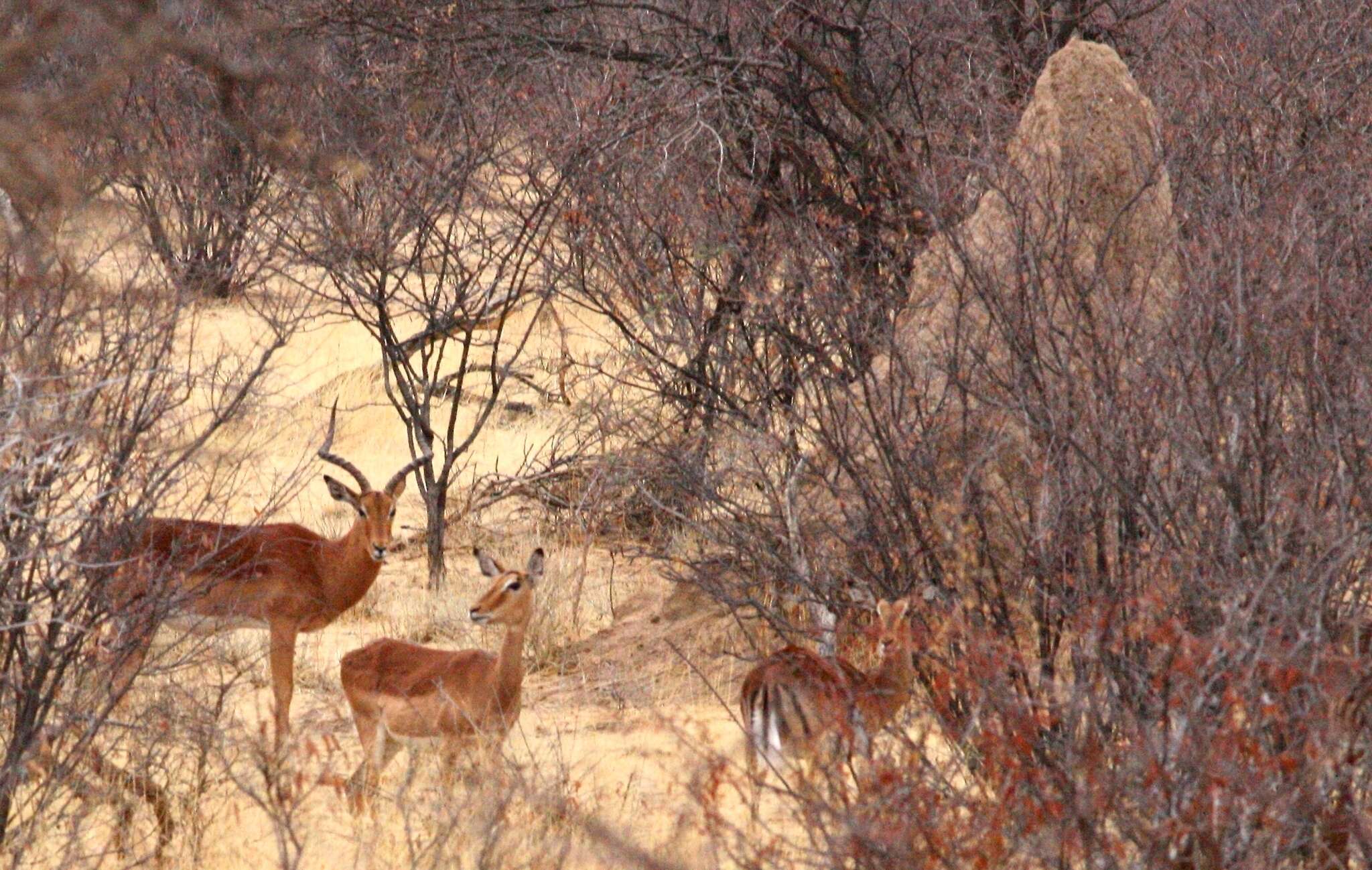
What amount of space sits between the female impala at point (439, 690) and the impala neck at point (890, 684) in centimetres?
131

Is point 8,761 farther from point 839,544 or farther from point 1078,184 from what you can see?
point 1078,184

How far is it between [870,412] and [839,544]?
4.45 ft

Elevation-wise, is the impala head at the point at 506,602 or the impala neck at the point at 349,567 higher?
the impala neck at the point at 349,567

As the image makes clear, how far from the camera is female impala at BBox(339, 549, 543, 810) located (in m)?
6.49

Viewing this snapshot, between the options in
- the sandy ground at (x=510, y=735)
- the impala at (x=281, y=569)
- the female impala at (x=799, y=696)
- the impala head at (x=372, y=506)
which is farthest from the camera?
the impala head at (x=372, y=506)

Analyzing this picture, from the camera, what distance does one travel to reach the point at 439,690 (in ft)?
21.1

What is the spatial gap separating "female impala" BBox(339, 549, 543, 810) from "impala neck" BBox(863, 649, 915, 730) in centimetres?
131

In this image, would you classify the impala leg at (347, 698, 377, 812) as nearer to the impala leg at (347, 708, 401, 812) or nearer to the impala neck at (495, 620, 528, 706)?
the impala leg at (347, 708, 401, 812)

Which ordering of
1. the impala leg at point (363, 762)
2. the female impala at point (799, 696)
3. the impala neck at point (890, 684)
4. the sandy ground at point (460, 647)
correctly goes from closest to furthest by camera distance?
1. the sandy ground at point (460, 647)
2. the female impala at point (799, 696)
3. the impala neck at point (890, 684)
4. the impala leg at point (363, 762)

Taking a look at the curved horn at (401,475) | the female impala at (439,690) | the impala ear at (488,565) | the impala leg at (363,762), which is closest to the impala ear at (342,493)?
the curved horn at (401,475)

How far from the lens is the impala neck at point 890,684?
5965mm

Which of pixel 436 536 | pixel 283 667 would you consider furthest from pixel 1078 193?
pixel 436 536

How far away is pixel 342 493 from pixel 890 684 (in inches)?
121

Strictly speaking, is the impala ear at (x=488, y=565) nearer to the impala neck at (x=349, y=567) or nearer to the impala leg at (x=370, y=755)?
the impala neck at (x=349, y=567)
